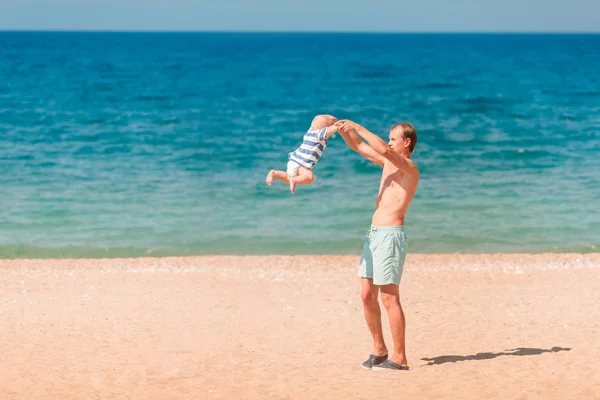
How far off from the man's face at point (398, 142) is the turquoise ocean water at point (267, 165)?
797 centimetres

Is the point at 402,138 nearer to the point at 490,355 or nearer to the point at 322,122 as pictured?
the point at 322,122

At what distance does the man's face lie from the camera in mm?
6582

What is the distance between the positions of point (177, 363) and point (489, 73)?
49.5m

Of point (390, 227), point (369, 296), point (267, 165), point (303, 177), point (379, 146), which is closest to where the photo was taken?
point (379, 146)

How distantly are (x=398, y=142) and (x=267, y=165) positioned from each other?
54.3 feet

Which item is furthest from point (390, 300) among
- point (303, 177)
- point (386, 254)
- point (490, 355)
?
point (490, 355)

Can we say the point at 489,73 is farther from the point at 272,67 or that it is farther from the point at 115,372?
the point at 115,372

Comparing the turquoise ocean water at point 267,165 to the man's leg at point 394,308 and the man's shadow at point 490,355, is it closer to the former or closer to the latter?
the man's shadow at point 490,355

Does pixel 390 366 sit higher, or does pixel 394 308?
pixel 394 308

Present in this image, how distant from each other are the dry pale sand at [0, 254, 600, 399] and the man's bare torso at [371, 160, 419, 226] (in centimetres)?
121

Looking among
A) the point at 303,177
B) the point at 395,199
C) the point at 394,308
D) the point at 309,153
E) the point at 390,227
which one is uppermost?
the point at 309,153

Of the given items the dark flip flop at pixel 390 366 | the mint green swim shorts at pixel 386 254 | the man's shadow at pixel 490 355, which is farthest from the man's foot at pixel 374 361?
the mint green swim shorts at pixel 386 254

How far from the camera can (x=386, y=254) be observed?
6.55 meters

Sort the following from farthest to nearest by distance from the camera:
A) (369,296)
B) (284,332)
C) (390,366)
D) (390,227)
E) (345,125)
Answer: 1. (284,332)
2. (390,366)
3. (369,296)
4. (390,227)
5. (345,125)
